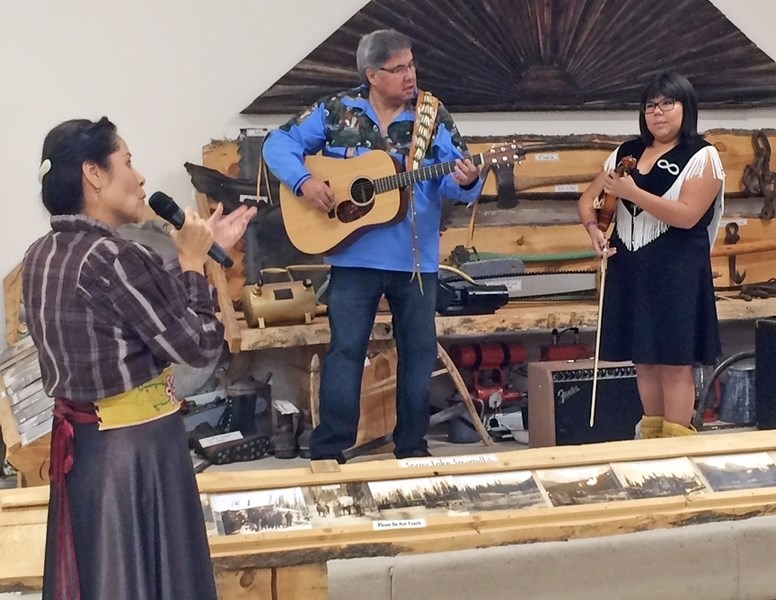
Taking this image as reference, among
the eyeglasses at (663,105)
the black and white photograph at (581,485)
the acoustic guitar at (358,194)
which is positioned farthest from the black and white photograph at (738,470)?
the acoustic guitar at (358,194)

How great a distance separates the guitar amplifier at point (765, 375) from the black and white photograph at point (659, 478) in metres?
1.52

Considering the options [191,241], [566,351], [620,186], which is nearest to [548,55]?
[566,351]

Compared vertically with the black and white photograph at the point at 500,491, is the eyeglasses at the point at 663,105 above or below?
above

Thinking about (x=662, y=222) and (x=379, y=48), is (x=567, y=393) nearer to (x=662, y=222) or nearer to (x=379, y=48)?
(x=662, y=222)

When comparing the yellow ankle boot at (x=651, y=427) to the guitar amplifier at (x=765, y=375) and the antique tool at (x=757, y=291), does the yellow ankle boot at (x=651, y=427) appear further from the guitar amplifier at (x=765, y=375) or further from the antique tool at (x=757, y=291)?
the antique tool at (x=757, y=291)

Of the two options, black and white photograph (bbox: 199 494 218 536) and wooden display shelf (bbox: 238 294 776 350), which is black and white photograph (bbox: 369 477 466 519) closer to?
black and white photograph (bbox: 199 494 218 536)

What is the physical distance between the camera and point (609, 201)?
2.70 meters

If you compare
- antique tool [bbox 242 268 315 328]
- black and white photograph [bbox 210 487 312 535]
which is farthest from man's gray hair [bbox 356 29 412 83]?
black and white photograph [bbox 210 487 312 535]

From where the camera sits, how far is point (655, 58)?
4480mm

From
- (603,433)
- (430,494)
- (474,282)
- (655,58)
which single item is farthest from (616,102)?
(430,494)

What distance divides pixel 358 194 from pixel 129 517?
1578 millimetres

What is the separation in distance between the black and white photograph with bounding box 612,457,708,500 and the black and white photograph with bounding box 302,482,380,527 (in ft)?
2.13

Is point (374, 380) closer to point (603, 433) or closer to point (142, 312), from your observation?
point (603, 433)

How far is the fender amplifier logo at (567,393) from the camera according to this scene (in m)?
3.49
